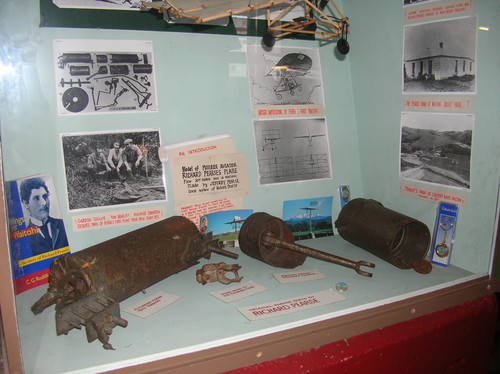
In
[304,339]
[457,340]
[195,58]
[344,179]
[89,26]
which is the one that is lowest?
[457,340]

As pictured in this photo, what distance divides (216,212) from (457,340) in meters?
0.96

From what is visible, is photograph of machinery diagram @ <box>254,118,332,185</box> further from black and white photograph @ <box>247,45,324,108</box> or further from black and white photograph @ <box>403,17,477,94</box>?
black and white photograph @ <box>403,17,477,94</box>

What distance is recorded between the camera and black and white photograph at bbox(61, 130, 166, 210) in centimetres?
144

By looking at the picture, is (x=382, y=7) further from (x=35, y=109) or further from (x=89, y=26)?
(x=35, y=109)

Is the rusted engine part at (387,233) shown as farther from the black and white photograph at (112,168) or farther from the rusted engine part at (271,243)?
the black and white photograph at (112,168)

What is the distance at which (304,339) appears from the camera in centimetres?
109

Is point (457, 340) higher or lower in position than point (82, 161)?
lower

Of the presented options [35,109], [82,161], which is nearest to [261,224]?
[82,161]

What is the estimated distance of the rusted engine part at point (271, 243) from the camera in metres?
1.44

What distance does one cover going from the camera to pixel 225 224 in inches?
65.4

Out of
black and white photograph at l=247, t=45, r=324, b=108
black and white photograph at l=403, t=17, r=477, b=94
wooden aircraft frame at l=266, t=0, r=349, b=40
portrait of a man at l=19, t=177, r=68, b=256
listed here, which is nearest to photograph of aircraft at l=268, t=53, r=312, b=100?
black and white photograph at l=247, t=45, r=324, b=108
